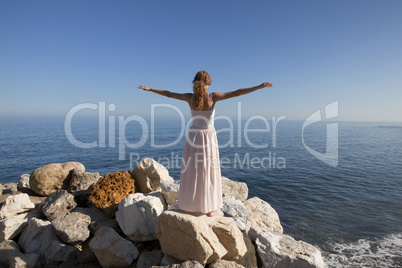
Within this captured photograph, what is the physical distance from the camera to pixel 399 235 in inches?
416

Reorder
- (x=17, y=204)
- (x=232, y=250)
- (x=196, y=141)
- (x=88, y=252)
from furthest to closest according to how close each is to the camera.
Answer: (x=17, y=204) → (x=88, y=252) → (x=196, y=141) → (x=232, y=250)

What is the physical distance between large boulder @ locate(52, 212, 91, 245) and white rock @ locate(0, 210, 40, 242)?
1659mm

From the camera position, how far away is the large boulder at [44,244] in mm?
5828

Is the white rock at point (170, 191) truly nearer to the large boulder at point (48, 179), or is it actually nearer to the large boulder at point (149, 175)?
the large boulder at point (149, 175)

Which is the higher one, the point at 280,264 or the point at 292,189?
the point at 280,264

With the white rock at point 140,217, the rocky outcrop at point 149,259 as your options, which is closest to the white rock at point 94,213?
the white rock at point 140,217

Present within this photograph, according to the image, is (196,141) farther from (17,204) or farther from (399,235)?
(399,235)

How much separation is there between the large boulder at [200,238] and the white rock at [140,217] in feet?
3.42

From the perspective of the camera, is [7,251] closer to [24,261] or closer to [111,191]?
[24,261]

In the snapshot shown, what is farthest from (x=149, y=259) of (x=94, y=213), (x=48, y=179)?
(x=48, y=179)

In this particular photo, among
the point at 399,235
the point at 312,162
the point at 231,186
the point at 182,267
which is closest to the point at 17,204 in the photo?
the point at 182,267

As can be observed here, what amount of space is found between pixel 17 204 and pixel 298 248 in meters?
9.15

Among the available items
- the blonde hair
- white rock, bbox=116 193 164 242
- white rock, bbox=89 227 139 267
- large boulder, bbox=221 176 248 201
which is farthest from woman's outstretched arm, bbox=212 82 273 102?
large boulder, bbox=221 176 248 201

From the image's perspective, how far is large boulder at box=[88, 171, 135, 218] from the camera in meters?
7.45
